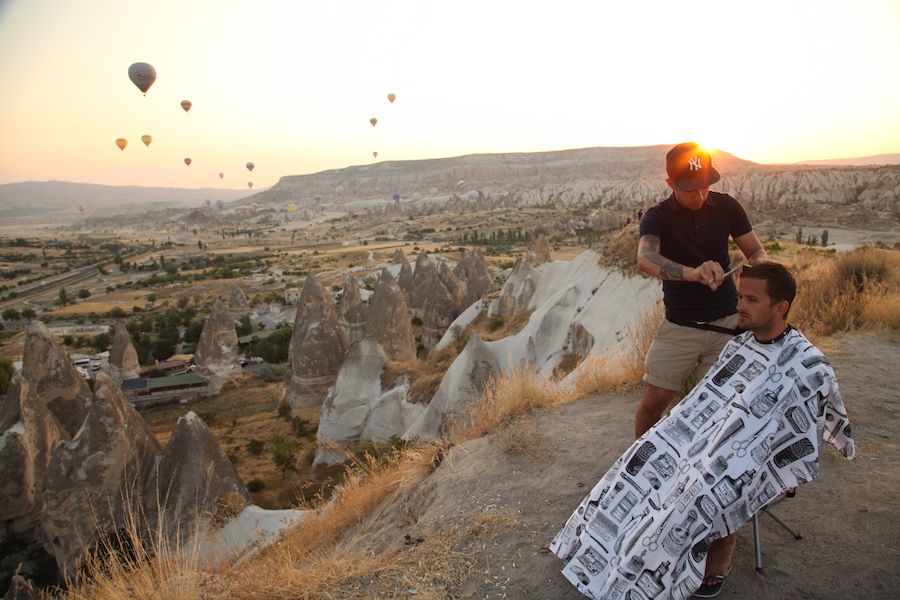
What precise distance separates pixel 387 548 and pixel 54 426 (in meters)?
8.19

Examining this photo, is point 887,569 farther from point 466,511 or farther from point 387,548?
point 387,548

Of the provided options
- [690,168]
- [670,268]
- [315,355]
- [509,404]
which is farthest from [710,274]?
[315,355]

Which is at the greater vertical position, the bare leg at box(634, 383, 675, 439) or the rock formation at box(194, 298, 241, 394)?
the bare leg at box(634, 383, 675, 439)

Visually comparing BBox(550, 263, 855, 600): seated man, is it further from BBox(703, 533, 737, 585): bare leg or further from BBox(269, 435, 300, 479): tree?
BBox(269, 435, 300, 479): tree

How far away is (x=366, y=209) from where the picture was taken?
393ft

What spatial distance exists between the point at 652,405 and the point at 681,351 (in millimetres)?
306

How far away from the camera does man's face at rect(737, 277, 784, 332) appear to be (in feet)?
5.96

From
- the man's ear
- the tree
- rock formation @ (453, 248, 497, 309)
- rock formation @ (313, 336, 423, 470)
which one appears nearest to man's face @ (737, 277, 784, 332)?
the man's ear

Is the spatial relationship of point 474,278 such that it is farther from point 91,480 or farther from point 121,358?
point 91,480

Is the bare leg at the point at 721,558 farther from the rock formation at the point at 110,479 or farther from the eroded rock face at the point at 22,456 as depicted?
the eroded rock face at the point at 22,456

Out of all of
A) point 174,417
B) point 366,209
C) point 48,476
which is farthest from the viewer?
point 366,209

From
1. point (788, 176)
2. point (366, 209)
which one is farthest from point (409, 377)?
point (366, 209)

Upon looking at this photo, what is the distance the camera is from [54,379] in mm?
8930

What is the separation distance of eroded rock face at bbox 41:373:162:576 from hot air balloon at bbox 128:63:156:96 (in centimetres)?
2598
